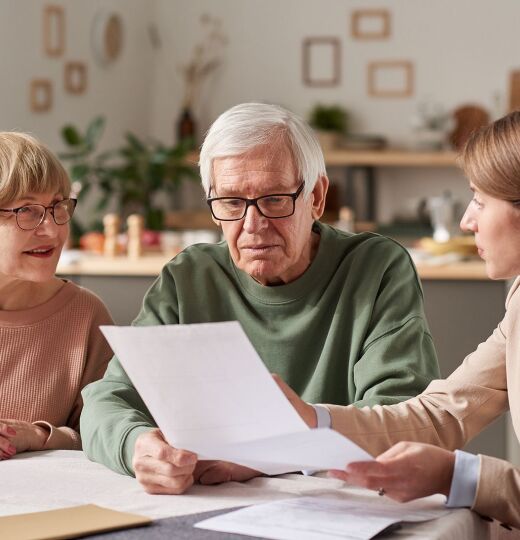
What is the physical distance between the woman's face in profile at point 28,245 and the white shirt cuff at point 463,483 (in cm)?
93

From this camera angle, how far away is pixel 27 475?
5.13 feet

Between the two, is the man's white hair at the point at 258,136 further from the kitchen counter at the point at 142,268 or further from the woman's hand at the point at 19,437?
the kitchen counter at the point at 142,268

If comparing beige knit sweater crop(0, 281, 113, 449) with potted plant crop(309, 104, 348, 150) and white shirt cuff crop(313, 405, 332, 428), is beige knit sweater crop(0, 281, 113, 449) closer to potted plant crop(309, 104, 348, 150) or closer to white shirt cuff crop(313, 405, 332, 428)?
white shirt cuff crop(313, 405, 332, 428)

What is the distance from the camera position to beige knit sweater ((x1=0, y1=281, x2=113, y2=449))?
1.99m

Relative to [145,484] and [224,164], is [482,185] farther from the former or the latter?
[145,484]

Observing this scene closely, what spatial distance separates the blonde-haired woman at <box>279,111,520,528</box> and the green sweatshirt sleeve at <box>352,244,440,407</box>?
0.36 ft

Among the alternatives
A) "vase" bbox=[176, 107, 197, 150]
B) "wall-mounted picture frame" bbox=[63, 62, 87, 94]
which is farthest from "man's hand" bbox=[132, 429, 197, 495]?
"vase" bbox=[176, 107, 197, 150]

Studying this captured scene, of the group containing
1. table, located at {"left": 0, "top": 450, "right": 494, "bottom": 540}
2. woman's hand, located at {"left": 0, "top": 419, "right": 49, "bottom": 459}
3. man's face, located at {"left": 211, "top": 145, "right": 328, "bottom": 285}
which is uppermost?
man's face, located at {"left": 211, "top": 145, "right": 328, "bottom": 285}

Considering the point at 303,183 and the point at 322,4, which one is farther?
the point at 322,4

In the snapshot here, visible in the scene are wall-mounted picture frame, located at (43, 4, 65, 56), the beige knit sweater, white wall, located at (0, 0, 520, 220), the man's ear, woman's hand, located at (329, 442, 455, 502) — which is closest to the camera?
woman's hand, located at (329, 442, 455, 502)

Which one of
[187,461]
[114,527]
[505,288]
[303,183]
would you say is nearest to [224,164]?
[303,183]

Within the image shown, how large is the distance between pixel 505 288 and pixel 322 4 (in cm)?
441

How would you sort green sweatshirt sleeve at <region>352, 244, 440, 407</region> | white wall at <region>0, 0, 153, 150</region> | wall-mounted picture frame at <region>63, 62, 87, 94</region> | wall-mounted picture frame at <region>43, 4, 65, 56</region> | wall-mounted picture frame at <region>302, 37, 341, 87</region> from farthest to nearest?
wall-mounted picture frame at <region>302, 37, 341, 87</region> < wall-mounted picture frame at <region>63, 62, 87, 94</region> < wall-mounted picture frame at <region>43, 4, 65, 56</region> < white wall at <region>0, 0, 153, 150</region> < green sweatshirt sleeve at <region>352, 244, 440, 407</region>

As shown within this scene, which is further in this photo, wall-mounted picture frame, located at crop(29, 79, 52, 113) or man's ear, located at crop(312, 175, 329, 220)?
wall-mounted picture frame, located at crop(29, 79, 52, 113)
